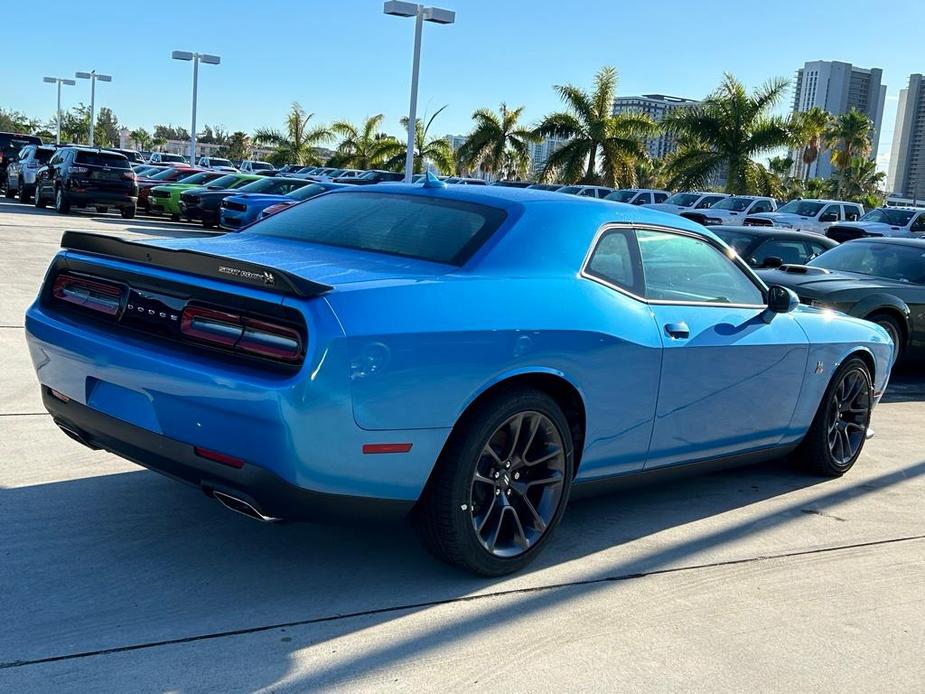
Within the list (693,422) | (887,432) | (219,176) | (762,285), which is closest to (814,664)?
(693,422)

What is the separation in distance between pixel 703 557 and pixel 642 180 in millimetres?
47911

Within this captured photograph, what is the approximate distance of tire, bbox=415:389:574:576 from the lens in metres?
3.73

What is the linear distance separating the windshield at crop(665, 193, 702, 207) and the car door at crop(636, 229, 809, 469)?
27.3 metres

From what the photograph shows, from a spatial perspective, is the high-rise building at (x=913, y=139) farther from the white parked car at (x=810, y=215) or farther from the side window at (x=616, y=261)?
the side window at (x=616, y=261)

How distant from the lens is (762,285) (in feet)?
17.7

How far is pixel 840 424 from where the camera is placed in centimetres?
604

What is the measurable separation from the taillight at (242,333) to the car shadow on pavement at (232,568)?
3.01 ft

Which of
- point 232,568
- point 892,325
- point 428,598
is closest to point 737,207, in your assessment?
point 892,325

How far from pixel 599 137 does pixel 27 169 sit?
21227mm

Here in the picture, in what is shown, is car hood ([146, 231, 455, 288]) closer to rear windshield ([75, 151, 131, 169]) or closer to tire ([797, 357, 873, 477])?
tire ([797, 357, 873, 477])

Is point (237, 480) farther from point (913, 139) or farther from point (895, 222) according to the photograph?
point (913, 139)

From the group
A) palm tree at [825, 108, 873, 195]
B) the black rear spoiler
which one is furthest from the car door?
palm tree at [825, 108, 873, 195]

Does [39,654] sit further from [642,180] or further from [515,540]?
[642,180]

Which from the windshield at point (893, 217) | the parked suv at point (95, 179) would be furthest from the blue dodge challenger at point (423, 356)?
the windshield at point (893, 217)
